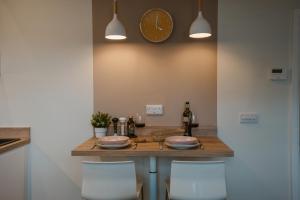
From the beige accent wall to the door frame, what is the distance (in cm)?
71

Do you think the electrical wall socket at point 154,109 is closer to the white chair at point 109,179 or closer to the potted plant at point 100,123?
the potted plant at point 100,123

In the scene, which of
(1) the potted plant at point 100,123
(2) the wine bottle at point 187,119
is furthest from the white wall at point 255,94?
(1) the potted plant at point 100,123

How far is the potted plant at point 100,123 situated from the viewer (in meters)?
2.63

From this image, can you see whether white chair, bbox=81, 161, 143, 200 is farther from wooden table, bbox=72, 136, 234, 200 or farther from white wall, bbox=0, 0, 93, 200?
white wall, bbox=0, 0, 93, 200

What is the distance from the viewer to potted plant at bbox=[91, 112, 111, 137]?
263cm

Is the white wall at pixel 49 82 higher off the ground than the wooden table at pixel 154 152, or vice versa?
the white wall at pixel 49 82

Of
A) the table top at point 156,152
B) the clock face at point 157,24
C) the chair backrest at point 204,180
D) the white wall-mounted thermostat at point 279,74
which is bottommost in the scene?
the chair backrest at point 204,180

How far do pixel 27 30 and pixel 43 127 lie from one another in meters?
0.94

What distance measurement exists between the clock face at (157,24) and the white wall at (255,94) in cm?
50

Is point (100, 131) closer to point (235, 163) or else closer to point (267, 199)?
point (235, 163)

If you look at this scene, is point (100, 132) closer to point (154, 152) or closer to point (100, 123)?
point (100, 123)

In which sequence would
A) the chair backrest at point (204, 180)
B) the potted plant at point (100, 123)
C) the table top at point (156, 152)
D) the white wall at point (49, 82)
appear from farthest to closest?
the white wall at point (49, 82), the potted plant at point (100, 123), the table top at point (156, 152), the chair backrest at point (204, 180)

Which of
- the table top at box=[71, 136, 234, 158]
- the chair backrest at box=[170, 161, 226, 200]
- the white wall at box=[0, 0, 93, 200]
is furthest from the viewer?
the white wall at box=[0, 0, 93, 200]

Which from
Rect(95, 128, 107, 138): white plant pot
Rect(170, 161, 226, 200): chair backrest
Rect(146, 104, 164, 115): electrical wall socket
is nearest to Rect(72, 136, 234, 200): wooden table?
Rect(170, 161, 226, 200): chair backrest
